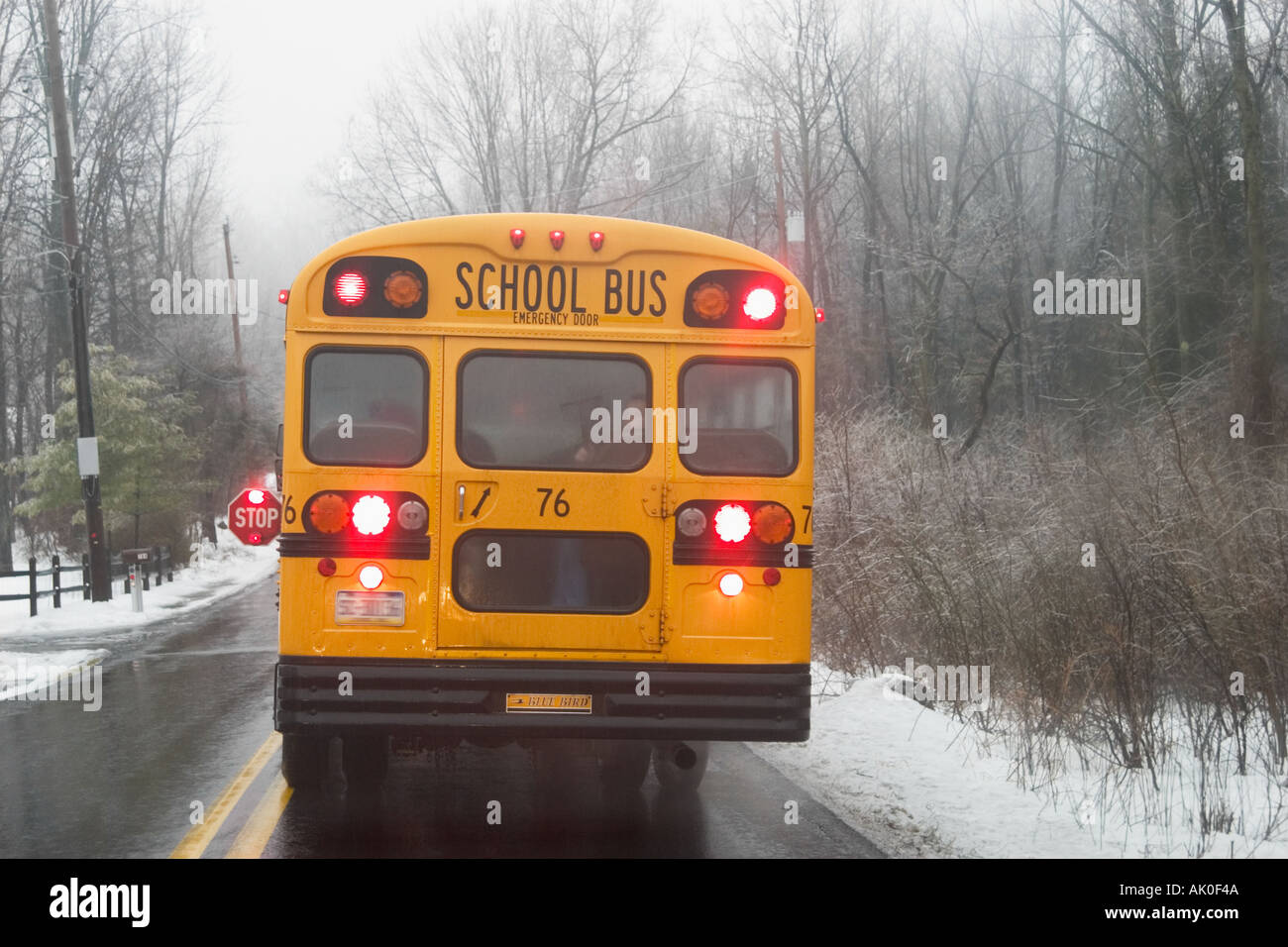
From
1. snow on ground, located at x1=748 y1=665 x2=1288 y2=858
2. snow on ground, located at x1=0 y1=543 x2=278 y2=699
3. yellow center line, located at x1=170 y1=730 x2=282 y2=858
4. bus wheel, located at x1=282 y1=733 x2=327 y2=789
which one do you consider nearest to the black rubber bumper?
yellow center line, located at x1=170 y1=730 x2=282 y2=858

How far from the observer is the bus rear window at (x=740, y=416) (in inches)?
237

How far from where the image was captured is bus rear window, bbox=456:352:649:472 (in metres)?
5.92

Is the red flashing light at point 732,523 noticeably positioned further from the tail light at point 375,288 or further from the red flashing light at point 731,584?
the tail light at point 375,288

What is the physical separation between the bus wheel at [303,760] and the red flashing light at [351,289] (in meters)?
2.43

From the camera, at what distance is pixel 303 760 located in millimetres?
6801

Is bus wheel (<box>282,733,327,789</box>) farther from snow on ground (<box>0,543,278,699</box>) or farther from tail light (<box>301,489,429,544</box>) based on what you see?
snow on ground (<box>0,543,278,699</box>)

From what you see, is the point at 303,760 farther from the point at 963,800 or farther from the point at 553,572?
the point at 963,800

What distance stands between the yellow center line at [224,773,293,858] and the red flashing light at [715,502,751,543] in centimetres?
264

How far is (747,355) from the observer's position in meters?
6.06

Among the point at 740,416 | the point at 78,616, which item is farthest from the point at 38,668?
the point at 740,416

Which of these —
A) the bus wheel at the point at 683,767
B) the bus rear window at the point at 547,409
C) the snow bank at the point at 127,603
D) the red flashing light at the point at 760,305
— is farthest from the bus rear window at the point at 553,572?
the snow bank at the point at 127,603

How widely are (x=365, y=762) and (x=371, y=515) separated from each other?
6.18 ft
